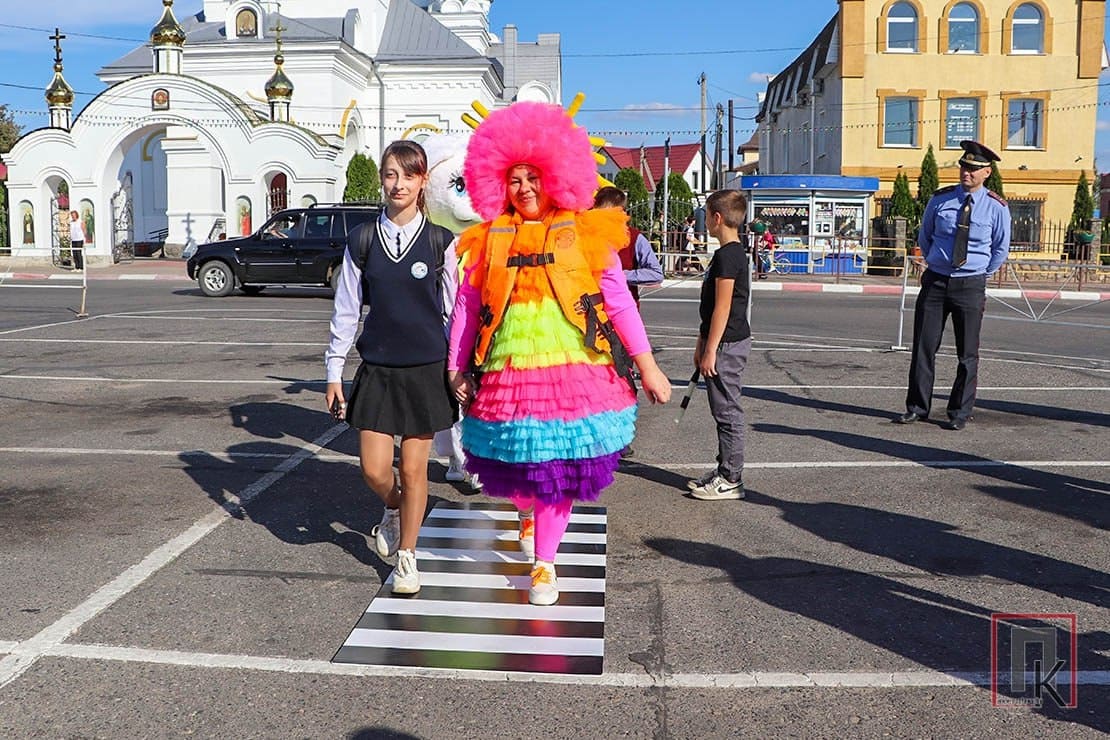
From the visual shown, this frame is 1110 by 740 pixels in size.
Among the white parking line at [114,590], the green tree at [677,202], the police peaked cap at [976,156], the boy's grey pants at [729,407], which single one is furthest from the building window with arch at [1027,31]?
the white parking line at [114,590]

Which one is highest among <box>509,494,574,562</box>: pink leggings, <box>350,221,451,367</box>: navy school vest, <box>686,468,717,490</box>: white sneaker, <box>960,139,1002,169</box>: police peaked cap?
<box>960,139,1002,169</box>: police peaked cap

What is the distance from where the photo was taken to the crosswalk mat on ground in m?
3.85

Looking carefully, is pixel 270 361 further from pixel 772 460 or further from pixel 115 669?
pixel 115 669

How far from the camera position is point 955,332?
320 inches

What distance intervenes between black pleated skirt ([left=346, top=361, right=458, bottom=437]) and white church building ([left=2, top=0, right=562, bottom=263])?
25.1 metres

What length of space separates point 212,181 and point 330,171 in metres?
5.79

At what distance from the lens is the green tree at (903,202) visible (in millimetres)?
36100

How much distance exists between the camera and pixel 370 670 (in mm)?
3732

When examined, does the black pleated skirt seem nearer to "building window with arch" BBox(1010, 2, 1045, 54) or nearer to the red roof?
"building window with arch" BBox(1010, 2, 1045, 54)

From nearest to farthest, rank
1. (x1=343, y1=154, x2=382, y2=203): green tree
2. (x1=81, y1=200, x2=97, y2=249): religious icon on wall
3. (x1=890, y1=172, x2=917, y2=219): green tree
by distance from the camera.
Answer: (x1=81, y1=200, x2=97, y2=249): religious icon on wall, (x1=890, y1=172, x2=917, y2=219): green tree, (x1=343, y1=154, x2=382, y2=203): green tree

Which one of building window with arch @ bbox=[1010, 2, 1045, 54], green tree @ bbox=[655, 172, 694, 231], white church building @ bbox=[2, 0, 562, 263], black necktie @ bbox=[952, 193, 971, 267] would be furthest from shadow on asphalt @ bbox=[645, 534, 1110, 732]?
green tree @ bbox=[655, 172, 694, 231]

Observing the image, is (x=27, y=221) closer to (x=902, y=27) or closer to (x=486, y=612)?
(x=902, y=27)

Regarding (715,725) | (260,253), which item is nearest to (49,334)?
(260,253)

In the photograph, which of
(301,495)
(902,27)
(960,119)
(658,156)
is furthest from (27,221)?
(658,156)
